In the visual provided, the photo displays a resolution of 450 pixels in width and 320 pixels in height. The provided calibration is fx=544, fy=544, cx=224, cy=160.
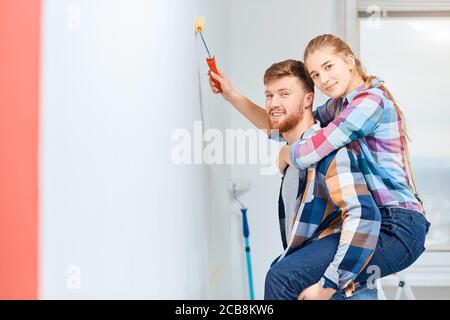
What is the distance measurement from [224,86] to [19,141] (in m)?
0.68

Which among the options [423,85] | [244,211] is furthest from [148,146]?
[423,85]

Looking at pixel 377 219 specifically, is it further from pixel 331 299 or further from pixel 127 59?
pixel 127 59

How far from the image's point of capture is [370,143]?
1.24 meters

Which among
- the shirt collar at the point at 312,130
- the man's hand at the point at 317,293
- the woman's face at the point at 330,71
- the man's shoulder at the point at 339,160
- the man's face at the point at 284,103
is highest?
the woman's face at the point at 330,71

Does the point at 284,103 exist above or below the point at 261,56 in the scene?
below

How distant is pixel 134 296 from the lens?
971mm

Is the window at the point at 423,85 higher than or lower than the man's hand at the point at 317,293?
higher

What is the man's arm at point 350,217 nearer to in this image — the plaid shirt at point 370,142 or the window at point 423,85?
the plaid shirt at point 370,142

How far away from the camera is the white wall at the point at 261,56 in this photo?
4.28ft

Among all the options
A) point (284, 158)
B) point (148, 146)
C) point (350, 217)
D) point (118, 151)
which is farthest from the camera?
point (284, 158)

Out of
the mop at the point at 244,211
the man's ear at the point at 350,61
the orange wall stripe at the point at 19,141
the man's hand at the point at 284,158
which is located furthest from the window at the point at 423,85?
the orange wall stripe at the point at 19,141

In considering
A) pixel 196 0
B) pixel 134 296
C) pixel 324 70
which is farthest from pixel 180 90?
pixel 134 296

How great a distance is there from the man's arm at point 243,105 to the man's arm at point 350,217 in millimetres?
208

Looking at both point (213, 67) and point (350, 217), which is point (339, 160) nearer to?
point (350, 217)
